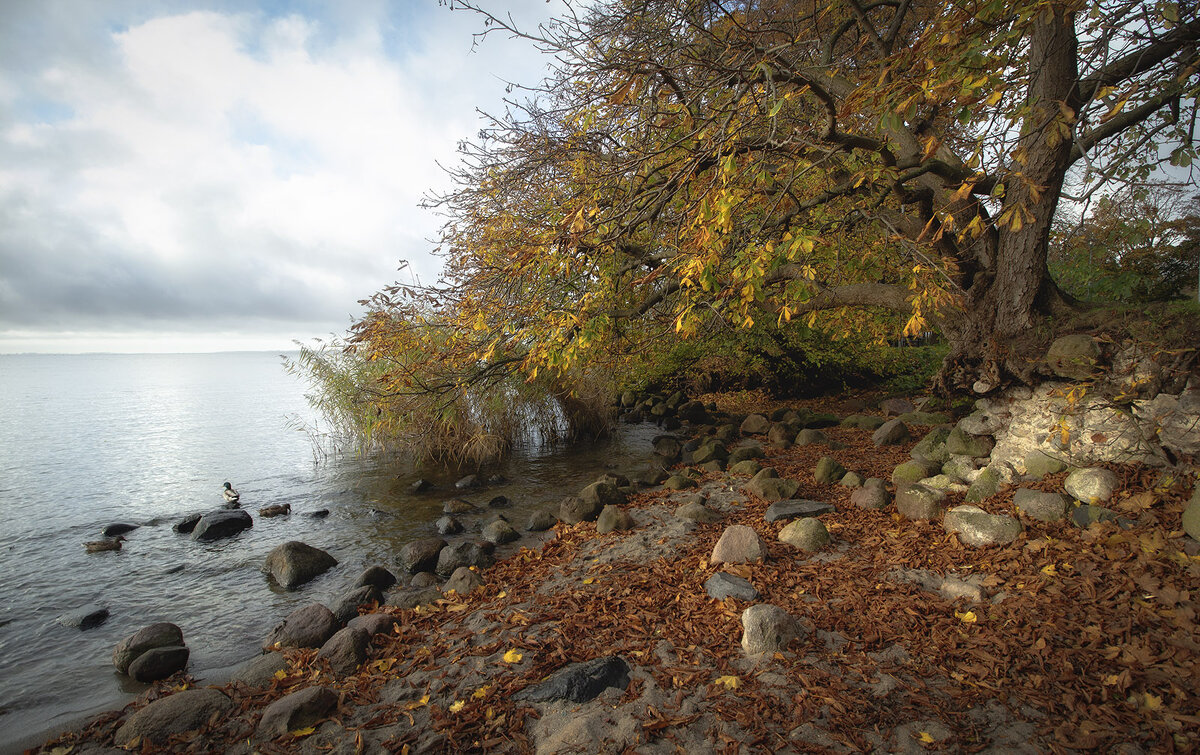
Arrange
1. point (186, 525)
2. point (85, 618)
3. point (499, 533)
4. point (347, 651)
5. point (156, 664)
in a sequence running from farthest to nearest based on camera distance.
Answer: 1. point (186, 525)
2. point (499, 533)
3. point (85, 618)
4. point (156, 664)
5. point (347, 651)

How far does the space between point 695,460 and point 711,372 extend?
7158mm

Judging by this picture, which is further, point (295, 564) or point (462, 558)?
point (295, 564)

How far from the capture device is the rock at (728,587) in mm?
4652

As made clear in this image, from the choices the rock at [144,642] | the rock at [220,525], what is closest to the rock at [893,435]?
the rock at [144,642]

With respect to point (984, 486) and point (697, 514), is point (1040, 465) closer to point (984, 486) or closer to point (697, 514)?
point (984, 486)

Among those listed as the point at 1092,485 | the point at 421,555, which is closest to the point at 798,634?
the point at 1092,485

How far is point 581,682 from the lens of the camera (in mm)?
3732

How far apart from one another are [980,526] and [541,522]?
553 centimetres

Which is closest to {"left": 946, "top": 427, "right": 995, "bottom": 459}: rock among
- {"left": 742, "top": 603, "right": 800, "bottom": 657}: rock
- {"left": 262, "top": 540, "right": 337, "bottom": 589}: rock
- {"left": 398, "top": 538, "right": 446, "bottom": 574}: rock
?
{"left": 742, "top": 603, "right": 800, "bottom": 657}: rock

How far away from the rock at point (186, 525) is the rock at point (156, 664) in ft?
16.8

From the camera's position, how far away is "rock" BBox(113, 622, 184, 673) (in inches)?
200

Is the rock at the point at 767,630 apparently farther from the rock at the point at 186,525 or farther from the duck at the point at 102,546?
the duck at the point at 102,546

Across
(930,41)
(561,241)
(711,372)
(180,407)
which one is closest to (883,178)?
(930,41)

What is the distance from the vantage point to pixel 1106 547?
14.1ft
